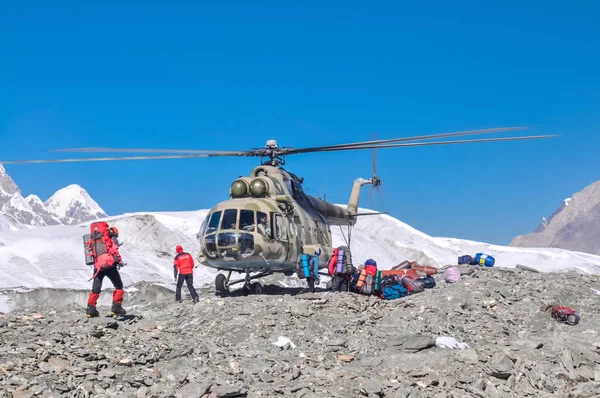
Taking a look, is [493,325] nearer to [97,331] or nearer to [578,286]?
[578,286]

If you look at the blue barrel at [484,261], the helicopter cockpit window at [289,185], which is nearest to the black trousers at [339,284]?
the helicopter cockpit window at [289,185]

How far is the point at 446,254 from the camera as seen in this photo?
5284 cm

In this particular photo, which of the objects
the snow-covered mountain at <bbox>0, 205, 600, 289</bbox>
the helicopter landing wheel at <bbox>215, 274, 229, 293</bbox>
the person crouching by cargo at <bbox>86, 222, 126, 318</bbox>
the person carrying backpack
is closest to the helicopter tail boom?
the person carrying backpack

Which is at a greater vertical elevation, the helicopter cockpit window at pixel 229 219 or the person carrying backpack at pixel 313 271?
the helicopter cockpit window at pixel 229 219

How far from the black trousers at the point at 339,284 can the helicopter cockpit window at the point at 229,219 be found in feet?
11.3

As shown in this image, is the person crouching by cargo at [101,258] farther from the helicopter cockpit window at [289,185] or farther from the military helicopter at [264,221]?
the helicopter cockpit window at [289,185]

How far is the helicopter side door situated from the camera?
15796 millimetres

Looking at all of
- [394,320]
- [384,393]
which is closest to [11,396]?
[384,393]

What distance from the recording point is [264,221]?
15547mm

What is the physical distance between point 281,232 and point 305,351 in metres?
6.08

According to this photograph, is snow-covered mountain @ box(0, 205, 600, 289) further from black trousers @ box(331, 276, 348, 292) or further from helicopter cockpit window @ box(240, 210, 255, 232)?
helicopter cockpit window @ box(240, 210, 255, 232)

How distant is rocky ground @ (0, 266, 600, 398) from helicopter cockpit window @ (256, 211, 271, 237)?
1989 millimetres

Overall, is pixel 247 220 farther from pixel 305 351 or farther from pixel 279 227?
pixel 305 351

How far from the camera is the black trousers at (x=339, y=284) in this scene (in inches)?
653
